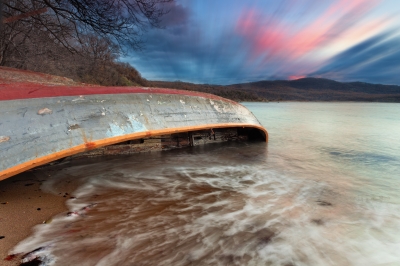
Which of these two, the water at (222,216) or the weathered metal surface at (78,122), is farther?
the weathered metal surface at (78,122)

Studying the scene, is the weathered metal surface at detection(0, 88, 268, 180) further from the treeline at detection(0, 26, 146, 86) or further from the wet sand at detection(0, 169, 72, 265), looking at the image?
the treeline at detection(0, 26, 146, 86)

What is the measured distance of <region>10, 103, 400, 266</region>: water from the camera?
4.87 feet

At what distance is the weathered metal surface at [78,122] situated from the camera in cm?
182

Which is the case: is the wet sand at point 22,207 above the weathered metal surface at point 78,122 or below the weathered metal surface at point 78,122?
below

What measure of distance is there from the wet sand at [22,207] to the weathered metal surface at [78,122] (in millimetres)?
343

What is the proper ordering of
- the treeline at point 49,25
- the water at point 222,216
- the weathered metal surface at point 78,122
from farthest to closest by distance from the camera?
the treeline at point 49,25, the weathered metal surface at point 78,122, the water at point 222,216

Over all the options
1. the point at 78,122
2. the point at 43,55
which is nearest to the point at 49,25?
the point at 43,55

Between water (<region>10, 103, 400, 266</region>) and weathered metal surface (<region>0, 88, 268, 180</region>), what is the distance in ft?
1.71

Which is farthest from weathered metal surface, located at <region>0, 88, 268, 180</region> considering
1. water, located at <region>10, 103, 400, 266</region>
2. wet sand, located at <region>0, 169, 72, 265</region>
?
water, located at <region>10, 103, 400, 266</region>

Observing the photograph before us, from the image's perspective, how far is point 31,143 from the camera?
1.88 m

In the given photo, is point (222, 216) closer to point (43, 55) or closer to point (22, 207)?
point (22, 207)

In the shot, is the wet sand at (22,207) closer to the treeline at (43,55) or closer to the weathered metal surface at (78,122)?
the weathered metal surface at (78,122)

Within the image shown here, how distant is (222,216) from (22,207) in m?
1.65

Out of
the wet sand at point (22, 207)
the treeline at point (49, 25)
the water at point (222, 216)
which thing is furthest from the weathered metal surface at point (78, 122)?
the treeline at point (49, 25)
